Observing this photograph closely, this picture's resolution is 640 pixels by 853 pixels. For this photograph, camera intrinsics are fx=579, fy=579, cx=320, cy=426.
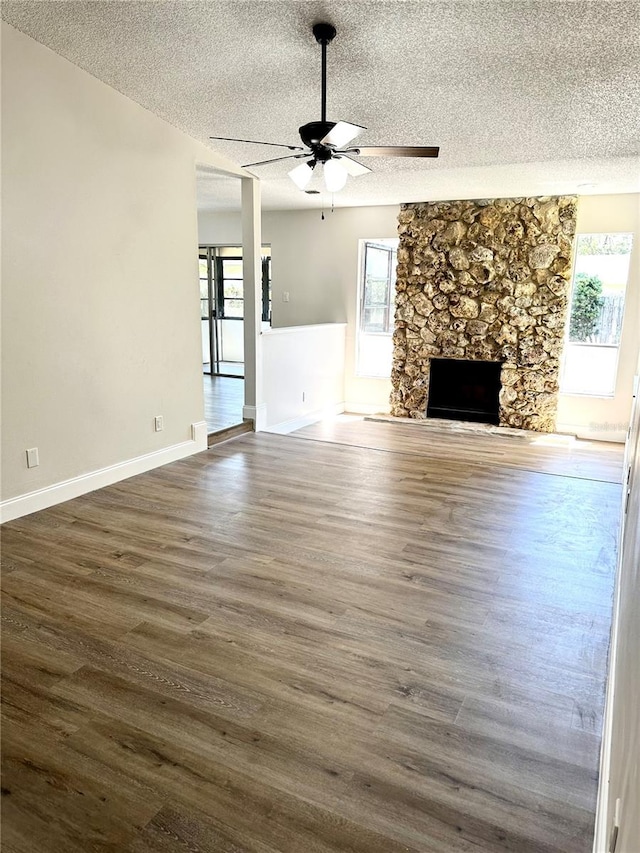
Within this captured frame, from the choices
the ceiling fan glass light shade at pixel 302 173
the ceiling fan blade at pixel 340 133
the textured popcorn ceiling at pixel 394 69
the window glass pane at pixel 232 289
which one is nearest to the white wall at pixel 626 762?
the ceiling fan blade at pixel 340 133

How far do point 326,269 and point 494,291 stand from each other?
2.38 metres

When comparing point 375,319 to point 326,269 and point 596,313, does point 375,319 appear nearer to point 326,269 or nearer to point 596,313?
point 326,269

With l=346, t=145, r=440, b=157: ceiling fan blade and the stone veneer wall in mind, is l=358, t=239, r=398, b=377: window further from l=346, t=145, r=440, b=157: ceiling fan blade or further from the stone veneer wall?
l=346, t=145, r=440, b=157: ceiling fan blade

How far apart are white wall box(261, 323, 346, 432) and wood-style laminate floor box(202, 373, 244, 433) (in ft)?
1.51

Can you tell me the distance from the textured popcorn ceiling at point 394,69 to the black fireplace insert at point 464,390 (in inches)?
110

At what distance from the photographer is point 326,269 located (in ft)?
26.8

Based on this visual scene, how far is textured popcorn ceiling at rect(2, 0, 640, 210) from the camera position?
2975mm

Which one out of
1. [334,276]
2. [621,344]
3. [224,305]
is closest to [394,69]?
[621,344]

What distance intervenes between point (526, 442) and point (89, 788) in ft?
18.7

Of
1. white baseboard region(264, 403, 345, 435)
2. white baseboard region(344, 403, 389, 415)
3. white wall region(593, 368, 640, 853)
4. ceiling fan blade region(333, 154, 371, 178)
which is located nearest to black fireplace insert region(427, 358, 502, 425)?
white baseboard region(344, 403, 389, 415)

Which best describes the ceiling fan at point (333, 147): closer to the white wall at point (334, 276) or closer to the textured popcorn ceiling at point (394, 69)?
the textured popcorn ceiling at point (394, 69)

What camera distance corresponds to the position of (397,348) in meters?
7.77

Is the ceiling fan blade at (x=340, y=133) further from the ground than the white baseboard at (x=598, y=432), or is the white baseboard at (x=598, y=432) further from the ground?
the ceiling fan blade at (x=340, y=133)

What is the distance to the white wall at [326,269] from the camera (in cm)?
794
